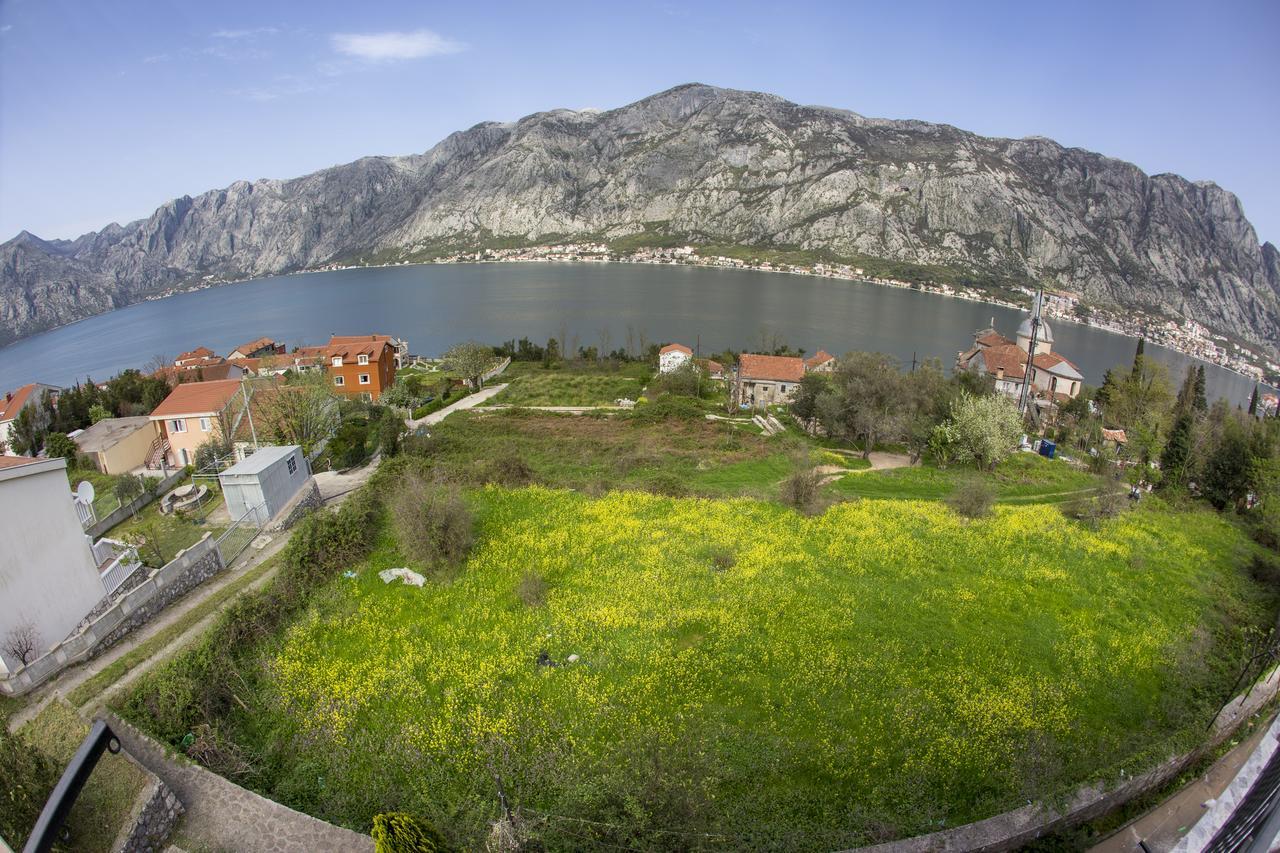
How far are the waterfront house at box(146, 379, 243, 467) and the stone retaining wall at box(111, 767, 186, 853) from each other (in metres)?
22.3

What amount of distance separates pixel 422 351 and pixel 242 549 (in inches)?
2647

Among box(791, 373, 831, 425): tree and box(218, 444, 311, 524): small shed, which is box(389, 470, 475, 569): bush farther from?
box(791, 373, 831, 425): tree

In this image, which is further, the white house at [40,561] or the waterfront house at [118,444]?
the waterfront house at [118,444]

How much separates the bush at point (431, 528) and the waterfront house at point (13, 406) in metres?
30.5

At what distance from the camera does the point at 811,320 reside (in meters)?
100

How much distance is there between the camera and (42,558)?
1275 centimetres

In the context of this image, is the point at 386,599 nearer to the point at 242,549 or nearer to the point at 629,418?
the point at 242,549

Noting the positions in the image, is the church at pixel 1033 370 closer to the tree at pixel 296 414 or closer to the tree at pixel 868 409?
the tree at pixel 868 409

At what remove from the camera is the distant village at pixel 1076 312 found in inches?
4557

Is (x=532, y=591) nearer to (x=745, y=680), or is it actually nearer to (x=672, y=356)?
(x=745, y=680)

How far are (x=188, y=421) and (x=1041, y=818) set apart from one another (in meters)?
34.9

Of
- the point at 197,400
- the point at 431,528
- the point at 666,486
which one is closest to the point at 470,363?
the point at 197,400

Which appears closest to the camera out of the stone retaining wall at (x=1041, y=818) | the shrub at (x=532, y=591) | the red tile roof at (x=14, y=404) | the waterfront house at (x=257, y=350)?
the stone retaining wall at (x=1041, y=818)

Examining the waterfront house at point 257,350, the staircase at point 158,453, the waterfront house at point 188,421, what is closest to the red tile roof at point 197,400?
the waterfront house at point 188,421
